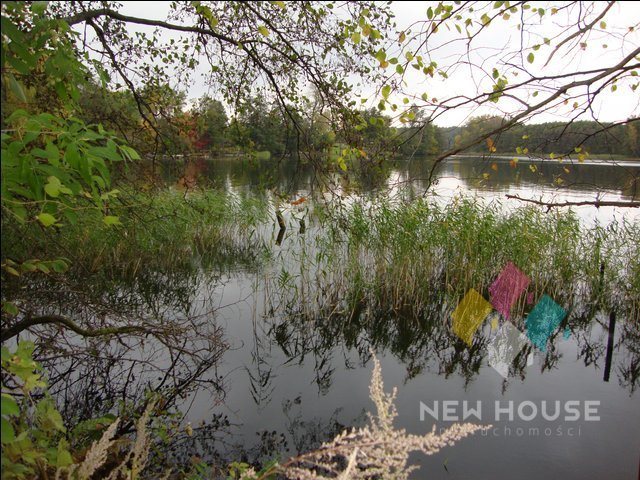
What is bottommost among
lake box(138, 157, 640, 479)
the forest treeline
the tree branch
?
lake box(138, 157, 640, 479)

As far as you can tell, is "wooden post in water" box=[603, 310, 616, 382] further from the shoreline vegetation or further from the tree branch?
the tree branch

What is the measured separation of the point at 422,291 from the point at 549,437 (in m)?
2.81

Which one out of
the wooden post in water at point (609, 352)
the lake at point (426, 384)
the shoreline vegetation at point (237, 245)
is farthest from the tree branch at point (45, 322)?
the wooden post in water at point (609, 352)

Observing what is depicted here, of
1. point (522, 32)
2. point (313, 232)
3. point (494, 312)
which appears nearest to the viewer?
point (522, 32)

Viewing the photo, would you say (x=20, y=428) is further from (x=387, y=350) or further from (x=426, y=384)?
(x=387, y=350)

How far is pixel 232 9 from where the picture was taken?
4324 millimetres

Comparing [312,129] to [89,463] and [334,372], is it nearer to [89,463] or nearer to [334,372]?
[334,372]

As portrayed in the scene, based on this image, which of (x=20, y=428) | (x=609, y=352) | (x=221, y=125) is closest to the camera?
(x=20, y=428)

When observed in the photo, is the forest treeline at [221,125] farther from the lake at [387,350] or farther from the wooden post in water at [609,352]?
the wooden post in water at [609,352]

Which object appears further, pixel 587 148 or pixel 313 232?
pixel 313 232

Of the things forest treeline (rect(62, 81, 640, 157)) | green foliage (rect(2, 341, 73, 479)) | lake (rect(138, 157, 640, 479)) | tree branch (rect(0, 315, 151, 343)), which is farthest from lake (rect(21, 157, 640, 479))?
green foliage (rect(2, 341, 73, 479))

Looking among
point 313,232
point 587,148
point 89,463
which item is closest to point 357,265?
point 313,232

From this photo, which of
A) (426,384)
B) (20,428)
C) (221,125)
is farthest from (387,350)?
(20,428)

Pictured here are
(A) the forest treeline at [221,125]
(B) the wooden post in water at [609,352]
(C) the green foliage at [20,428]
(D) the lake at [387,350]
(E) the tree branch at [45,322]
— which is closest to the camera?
(C) the green foliage at [20,428]
